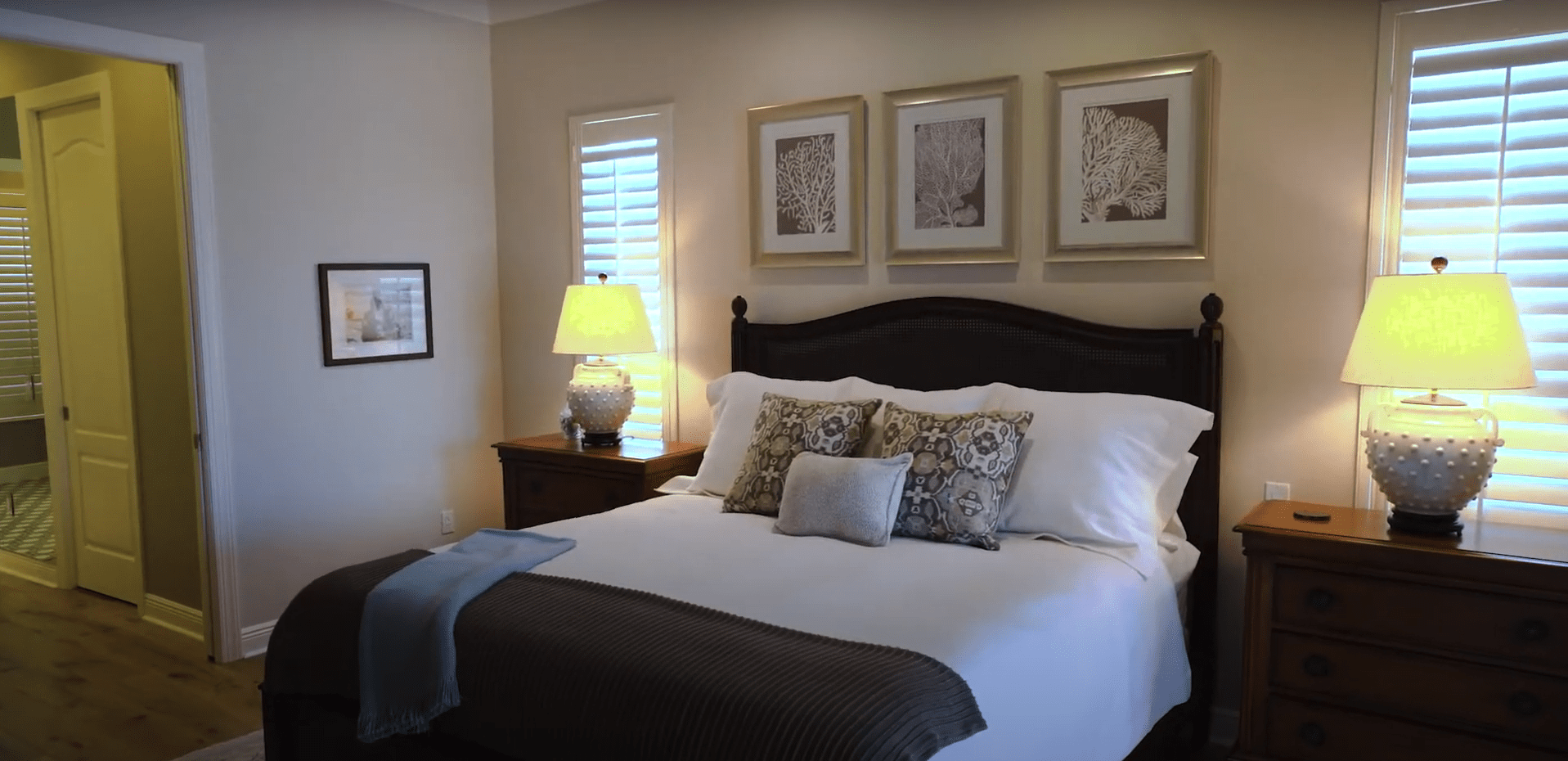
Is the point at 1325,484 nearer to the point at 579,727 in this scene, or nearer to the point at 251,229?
the point at 579,727

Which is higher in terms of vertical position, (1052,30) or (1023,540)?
(1052,30)

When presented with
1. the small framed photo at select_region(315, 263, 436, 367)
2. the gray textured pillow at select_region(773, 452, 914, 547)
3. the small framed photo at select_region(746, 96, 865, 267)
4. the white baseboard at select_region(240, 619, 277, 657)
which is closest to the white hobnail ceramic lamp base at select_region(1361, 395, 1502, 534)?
the gray textured pillow at select_region(773, 452, 914, 547)

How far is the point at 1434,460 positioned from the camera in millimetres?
2590

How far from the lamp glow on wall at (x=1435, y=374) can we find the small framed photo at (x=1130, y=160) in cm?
67

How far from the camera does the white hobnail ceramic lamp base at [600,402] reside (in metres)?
4.17

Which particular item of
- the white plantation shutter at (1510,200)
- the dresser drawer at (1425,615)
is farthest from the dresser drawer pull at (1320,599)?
the white plantation shutter at (1510,200)

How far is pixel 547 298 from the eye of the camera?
485 cm

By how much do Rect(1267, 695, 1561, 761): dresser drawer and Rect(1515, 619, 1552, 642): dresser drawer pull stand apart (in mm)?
268

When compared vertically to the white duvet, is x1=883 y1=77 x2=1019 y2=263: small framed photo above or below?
above

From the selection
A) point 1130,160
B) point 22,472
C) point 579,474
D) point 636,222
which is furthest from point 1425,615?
point 22,472

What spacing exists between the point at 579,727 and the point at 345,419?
2866mm

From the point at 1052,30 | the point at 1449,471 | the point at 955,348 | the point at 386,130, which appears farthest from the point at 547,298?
the point at 1449,471

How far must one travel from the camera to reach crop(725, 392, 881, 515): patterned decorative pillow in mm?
3203

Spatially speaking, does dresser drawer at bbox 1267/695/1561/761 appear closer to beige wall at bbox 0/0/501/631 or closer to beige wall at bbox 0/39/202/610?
beige wall at bbox 0/0/501/631
